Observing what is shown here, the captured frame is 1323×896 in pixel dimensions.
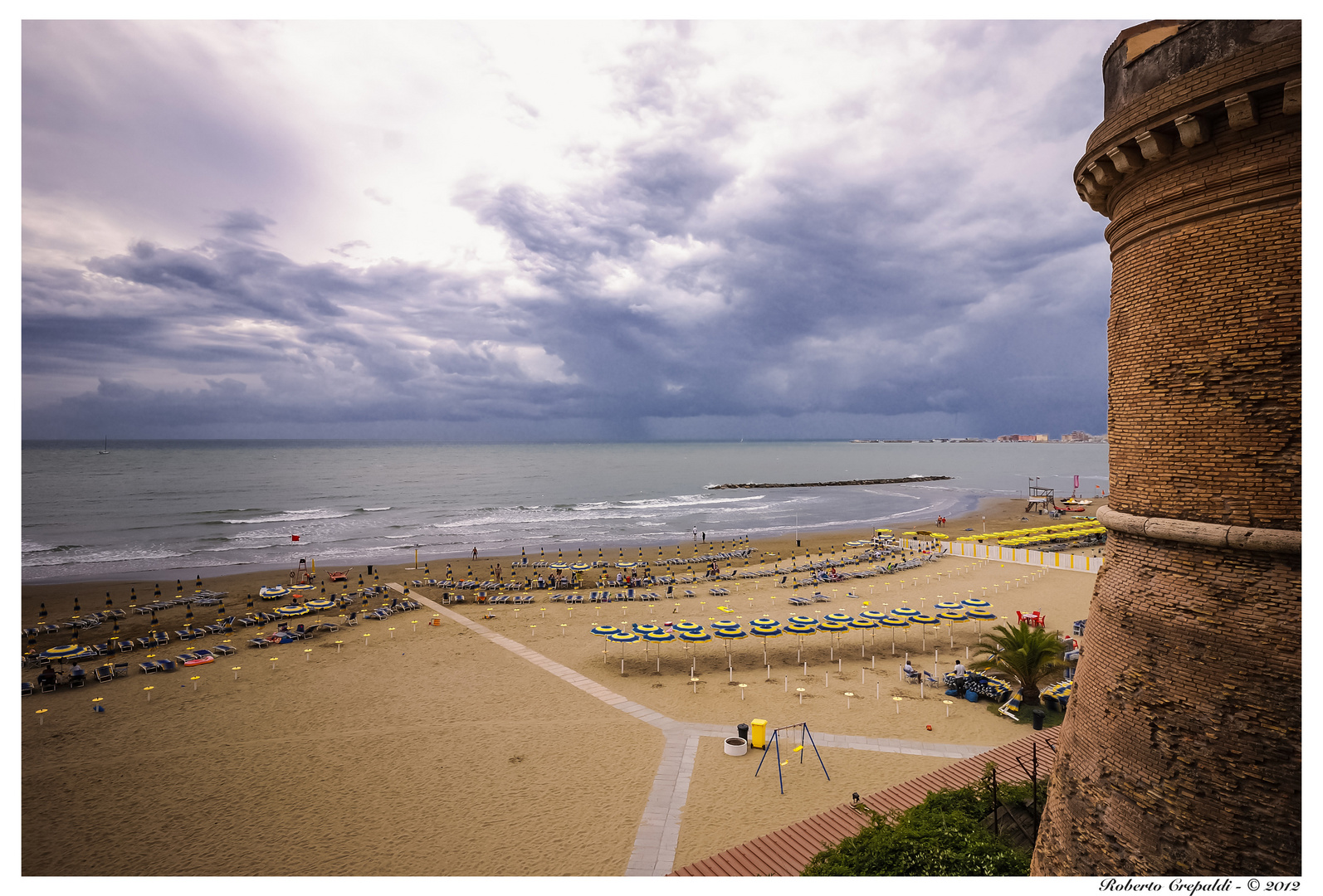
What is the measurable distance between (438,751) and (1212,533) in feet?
64.0

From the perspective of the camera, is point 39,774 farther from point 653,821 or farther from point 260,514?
point 260,514

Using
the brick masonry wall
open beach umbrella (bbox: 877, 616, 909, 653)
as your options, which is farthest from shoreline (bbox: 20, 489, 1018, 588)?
the brick masonry wall

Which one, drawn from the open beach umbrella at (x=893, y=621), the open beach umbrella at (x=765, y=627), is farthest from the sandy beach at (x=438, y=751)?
the open beach umbrella at (x=765, y=627)

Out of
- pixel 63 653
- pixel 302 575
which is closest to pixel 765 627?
pixel 63 653

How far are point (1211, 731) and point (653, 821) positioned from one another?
38.9 ft

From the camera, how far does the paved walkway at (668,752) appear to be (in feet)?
43.6

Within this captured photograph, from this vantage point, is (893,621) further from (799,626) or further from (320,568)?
(320,568)

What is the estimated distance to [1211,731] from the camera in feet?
19.9

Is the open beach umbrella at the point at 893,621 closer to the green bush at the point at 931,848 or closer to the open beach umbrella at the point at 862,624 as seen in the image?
the open beach umbrella at the point at 862,624

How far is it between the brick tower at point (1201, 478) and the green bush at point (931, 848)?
3.25m

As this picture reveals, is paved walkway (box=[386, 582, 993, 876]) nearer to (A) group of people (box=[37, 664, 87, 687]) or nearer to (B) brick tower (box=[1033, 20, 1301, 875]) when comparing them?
(B) brick tower (box=[1033, 20, 1301, 875])

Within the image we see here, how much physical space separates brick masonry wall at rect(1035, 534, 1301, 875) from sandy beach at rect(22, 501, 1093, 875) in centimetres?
904

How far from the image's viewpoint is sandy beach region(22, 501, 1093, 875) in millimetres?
13938

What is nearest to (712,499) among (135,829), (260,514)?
(260,514)
